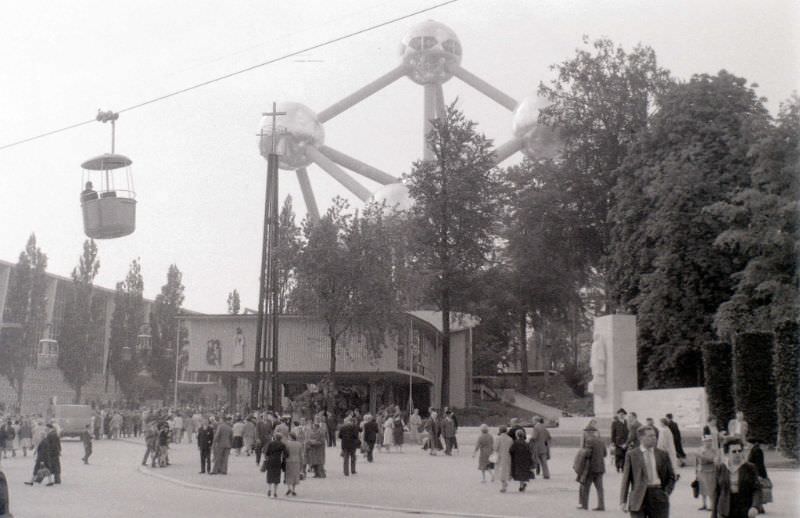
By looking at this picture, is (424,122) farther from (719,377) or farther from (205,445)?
(205,445)

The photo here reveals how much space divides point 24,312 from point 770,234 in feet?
151

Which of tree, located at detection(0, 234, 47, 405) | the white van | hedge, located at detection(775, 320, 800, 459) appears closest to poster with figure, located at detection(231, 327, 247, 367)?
the white van

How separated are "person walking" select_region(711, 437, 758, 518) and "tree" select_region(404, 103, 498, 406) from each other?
37.0m

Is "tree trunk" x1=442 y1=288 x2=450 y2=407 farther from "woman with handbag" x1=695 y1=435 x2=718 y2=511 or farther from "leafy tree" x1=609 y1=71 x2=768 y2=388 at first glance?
"woman with handbag" x1=695 y1=435 x2=718 y2=511

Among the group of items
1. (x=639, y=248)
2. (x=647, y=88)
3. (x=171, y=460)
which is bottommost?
(x=171, y=460)

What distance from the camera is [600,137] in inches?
1895

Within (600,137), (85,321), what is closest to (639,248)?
(600,137)

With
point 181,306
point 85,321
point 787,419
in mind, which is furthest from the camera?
point 181,306

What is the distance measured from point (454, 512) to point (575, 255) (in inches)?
1419

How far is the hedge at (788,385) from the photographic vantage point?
2391 cm

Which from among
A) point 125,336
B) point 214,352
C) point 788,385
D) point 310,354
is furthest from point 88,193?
point 125,336

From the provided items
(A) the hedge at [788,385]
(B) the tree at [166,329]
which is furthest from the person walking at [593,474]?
(B) the tree at [166,329]

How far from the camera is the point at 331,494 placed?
1948 cm

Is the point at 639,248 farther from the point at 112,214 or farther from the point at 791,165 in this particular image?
the point at 112,214
